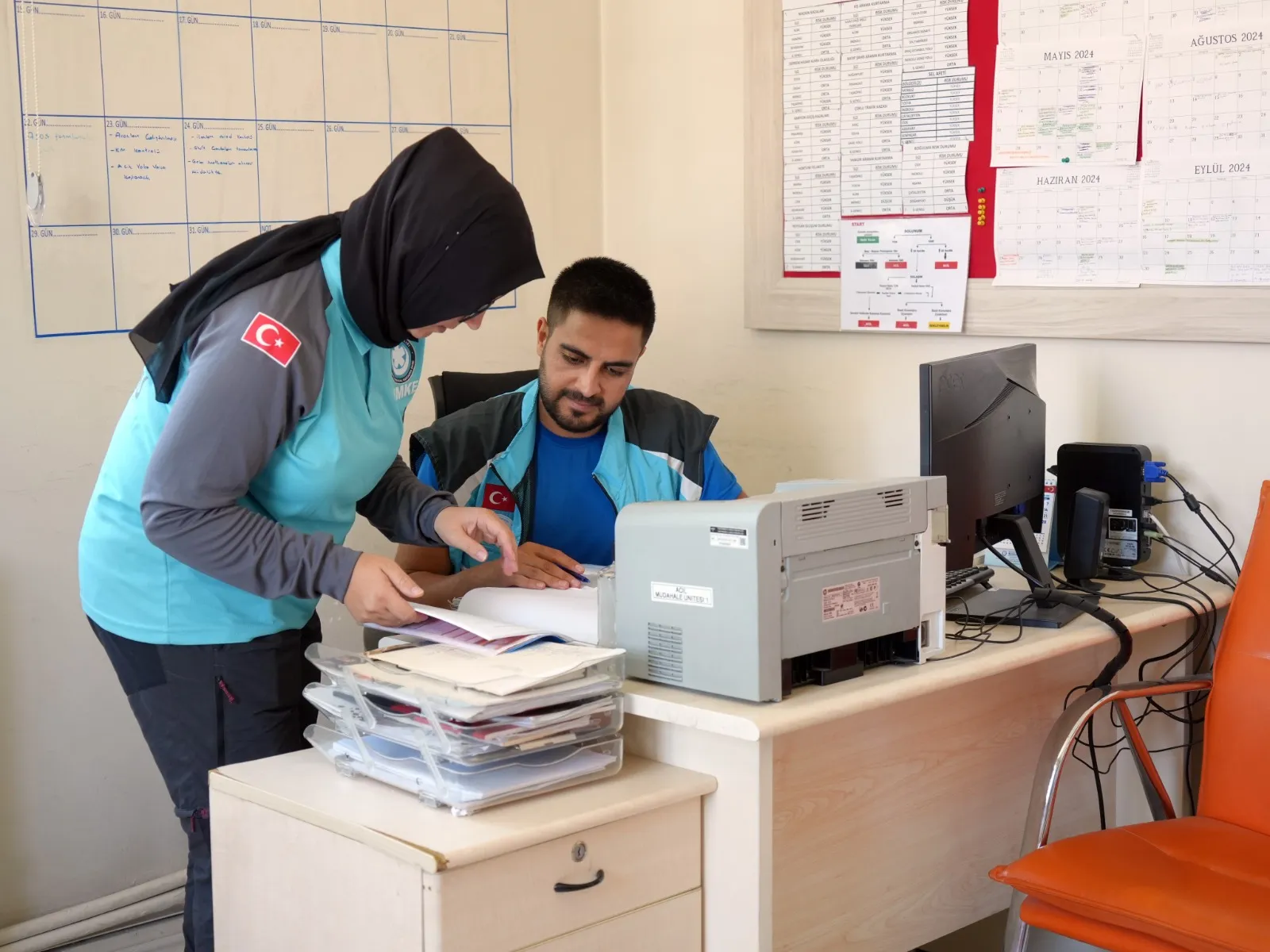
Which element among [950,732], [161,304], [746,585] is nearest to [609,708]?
[746,585]

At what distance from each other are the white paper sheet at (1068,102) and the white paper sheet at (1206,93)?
35 millimetres

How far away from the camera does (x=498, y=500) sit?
2514 mm

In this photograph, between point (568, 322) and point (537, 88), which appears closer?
point (568, 322)

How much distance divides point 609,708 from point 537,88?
2.09 m

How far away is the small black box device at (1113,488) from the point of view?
2.41 meters

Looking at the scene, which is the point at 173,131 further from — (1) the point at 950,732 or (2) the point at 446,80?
(1) the point at 950,732

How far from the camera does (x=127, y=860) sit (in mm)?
2775

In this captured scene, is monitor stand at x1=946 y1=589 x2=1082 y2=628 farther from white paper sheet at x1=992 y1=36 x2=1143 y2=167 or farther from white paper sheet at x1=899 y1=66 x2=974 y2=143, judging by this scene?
white paper sheet at x1=899 y1=66 x2=974 y2=143

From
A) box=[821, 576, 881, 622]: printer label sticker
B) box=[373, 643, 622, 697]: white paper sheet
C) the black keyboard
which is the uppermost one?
box=[821, 576, 881, 622]: printer label sticker

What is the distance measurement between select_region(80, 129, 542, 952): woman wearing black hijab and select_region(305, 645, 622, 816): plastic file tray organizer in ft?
0.38

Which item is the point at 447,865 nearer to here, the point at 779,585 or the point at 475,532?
the point at 779,585

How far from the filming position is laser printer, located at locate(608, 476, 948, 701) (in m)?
1.66

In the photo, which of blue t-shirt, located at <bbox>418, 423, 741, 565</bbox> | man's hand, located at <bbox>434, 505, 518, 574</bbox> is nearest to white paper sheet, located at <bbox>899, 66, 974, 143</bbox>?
blue t-shirt, located at <bbox>418, 423, 741, 565</bbox>

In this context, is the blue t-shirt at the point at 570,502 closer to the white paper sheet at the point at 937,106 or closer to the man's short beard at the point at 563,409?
the man's short beard at the point at 563,409
